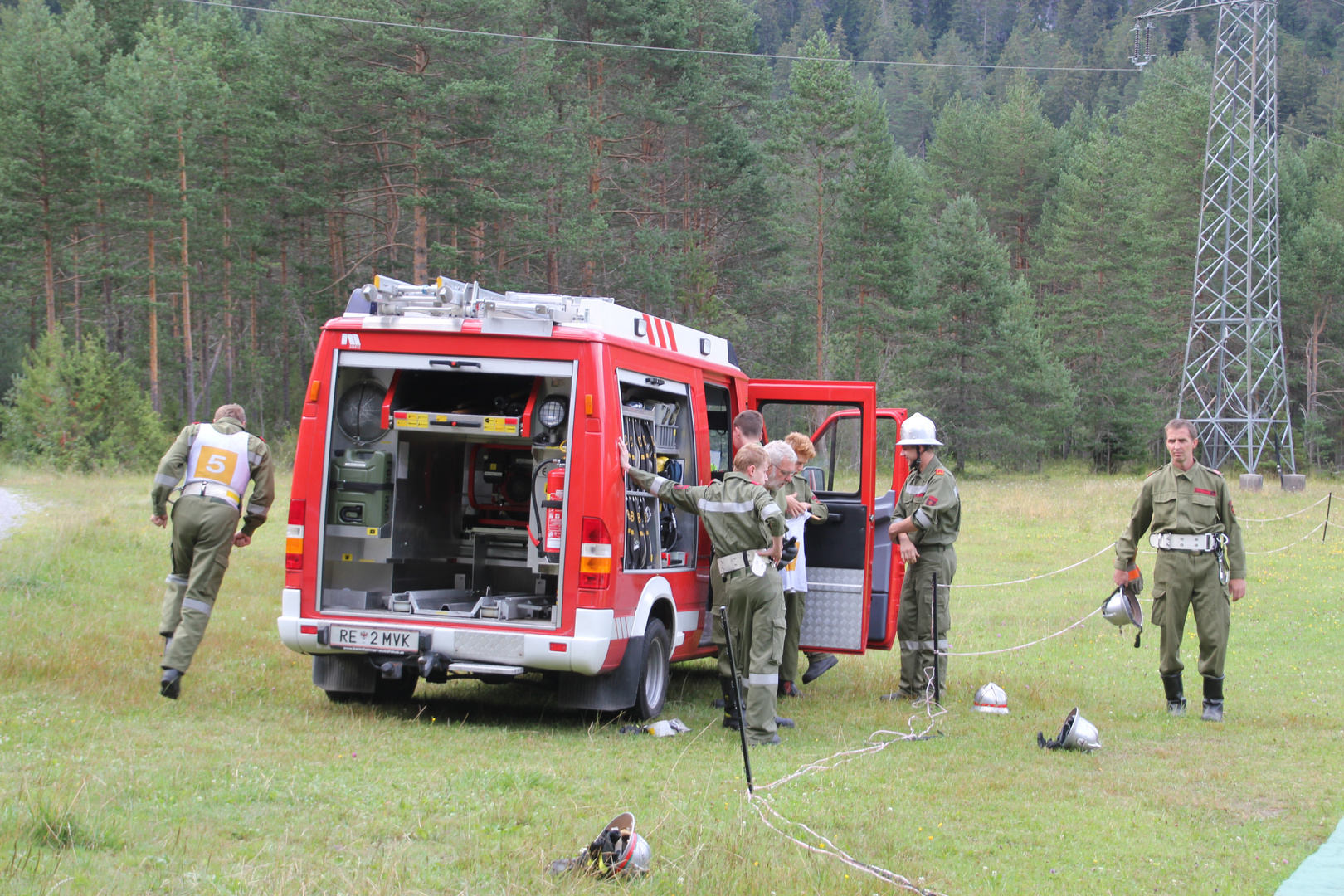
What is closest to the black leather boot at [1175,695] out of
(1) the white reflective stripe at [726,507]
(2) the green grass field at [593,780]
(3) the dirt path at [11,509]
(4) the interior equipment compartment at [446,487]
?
(2) the green grass field at [593,780]

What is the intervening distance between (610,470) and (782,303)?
1391 inches

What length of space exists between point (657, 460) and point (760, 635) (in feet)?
5.23

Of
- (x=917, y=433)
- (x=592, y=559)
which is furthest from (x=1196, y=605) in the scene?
(x=592, y=559)

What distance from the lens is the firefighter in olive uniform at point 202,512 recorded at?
8.03m

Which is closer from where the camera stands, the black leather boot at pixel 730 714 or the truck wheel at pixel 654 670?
the truck wheel at pixel 654 670

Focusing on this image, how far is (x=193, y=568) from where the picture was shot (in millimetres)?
8133

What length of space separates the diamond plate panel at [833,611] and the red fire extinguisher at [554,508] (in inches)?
99.5

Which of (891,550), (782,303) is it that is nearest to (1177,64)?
(782,303)

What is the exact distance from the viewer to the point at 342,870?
14.3 ft

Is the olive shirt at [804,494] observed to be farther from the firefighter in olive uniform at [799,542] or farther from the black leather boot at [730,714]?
the black leather boot at [730,714]

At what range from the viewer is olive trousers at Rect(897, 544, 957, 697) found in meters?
8.98

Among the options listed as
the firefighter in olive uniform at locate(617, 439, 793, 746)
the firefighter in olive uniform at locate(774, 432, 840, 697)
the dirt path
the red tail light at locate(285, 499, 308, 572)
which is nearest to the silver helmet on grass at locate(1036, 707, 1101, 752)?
the firefighter in olive uniform at locate(617, 439, 793, 746)

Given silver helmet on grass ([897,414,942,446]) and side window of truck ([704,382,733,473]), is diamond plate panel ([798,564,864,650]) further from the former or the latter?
side window of truck ([704,382,733,473])

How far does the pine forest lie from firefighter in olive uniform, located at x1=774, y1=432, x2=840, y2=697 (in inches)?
889
